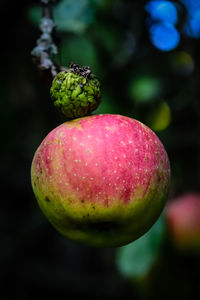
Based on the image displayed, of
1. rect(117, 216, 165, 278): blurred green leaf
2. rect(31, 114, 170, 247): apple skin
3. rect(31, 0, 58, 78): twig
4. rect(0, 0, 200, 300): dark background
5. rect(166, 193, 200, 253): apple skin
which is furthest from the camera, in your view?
rect(0, 0, 200, 300): dark background

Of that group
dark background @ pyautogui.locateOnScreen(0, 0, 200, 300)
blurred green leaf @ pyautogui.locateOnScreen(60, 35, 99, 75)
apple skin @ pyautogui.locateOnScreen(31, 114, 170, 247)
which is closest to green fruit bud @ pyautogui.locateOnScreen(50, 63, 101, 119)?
apple skin @ pyautogui.locateOnScreen(31, 114, 170, 247)

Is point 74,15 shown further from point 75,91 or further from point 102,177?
point 102,177

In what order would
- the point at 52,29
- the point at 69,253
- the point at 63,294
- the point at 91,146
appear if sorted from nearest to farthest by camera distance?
the point at 91,146
the point at 52,29
the point at 63,294
the point at 69,253

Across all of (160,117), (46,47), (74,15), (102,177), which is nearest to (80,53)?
(74,15)

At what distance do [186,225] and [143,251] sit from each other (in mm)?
187

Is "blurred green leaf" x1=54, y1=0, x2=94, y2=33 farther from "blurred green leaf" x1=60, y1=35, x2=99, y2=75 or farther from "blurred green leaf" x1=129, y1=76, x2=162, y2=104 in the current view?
"blurred green leaf" x1=129, y1=76, x2=162, y2=104

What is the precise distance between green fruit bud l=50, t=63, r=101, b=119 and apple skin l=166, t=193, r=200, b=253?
2.43 ft

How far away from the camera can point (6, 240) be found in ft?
8.47

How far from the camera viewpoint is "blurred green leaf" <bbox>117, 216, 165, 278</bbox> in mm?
1233

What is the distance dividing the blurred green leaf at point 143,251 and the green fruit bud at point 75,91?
621 mm

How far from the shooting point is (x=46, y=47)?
0.86 meters

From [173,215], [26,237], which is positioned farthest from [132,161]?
[26,237]

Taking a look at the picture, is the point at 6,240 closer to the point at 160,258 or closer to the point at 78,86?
the point at 160,258

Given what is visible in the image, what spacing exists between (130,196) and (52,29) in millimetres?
451
